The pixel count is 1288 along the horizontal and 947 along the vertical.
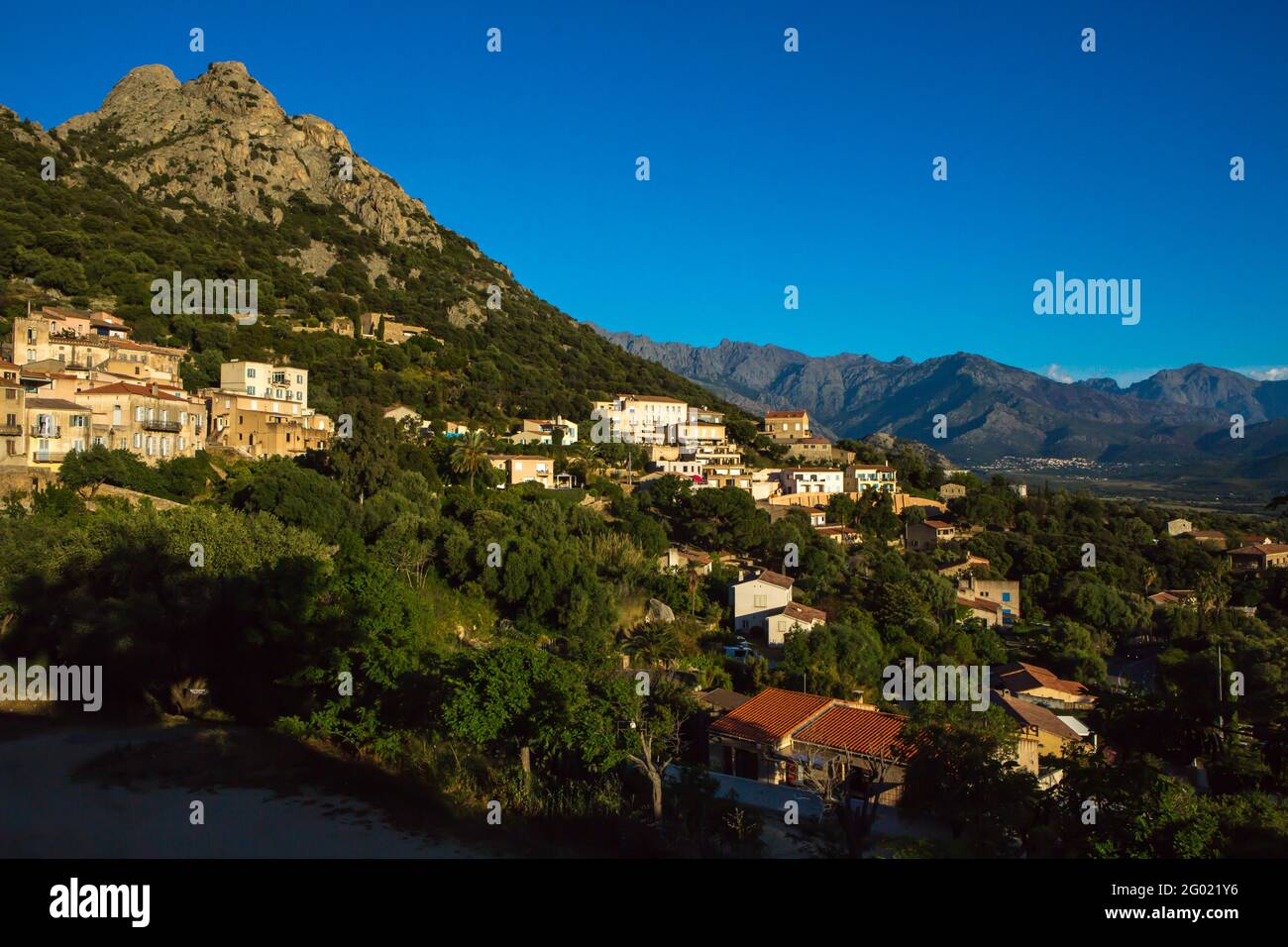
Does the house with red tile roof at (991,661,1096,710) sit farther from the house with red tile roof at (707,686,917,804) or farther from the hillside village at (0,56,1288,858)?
the house with red tile roof at (707,686,917,804)

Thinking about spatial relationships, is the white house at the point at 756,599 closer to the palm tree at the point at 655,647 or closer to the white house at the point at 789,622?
the white house at the point at 789,622

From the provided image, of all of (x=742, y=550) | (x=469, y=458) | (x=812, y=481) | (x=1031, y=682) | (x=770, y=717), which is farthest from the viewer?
(x=812, y=481)

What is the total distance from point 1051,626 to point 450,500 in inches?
1265

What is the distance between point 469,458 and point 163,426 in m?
14.6

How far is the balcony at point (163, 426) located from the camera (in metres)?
38.4

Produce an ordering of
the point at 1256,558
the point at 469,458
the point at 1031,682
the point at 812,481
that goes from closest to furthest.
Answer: the point at 1031,682 < the point at 469,458 < the point at 1256,558 < the point at 812,481

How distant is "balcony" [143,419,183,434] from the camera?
3838 centimetres

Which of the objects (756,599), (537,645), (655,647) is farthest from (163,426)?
(756,599)

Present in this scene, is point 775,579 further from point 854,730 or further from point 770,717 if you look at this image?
point 854,730

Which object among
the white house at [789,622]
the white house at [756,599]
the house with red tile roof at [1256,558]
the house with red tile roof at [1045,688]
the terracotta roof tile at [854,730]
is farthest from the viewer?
Answer: the house with red tile roof at [1256,558]

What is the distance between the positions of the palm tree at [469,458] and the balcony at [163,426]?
13.3 meters

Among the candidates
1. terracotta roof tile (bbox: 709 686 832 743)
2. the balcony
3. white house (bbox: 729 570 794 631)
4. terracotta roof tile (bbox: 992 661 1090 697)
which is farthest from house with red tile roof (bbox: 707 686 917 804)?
the balcony

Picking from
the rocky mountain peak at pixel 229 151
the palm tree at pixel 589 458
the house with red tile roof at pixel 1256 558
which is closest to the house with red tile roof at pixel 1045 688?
the palm tree at pixel 589 458

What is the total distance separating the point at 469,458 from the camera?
46625mm
